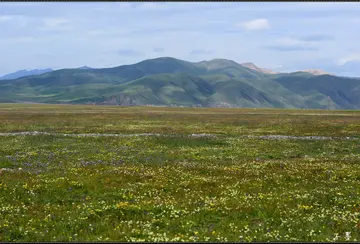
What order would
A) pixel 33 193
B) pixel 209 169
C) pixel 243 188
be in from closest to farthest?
pixel 33 193
pixel 243 188
pixel 209 169

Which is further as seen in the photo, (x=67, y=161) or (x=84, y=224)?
(x=67, y=161)

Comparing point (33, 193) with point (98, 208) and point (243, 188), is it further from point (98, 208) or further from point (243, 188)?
point (243, 188)

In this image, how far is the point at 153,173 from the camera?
87.4 ft

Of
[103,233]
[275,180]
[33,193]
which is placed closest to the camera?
[103,233]

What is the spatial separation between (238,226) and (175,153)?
75.9 feet

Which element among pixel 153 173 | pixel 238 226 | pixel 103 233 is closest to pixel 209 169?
pixel 153 173

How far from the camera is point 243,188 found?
22531 mm

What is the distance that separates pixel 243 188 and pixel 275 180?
3.28 m

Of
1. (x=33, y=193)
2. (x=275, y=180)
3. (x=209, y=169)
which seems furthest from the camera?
(x=209, y=169)

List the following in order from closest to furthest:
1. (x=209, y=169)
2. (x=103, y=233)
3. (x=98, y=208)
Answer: (x=103, y=233) < (x=98, y=208) < (x=209, y=169)

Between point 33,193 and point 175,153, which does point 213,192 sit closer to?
point 33,193

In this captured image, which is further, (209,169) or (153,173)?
(209,169)

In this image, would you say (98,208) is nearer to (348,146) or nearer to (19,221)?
(19,221)

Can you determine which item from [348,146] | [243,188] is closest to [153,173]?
[243,188]
